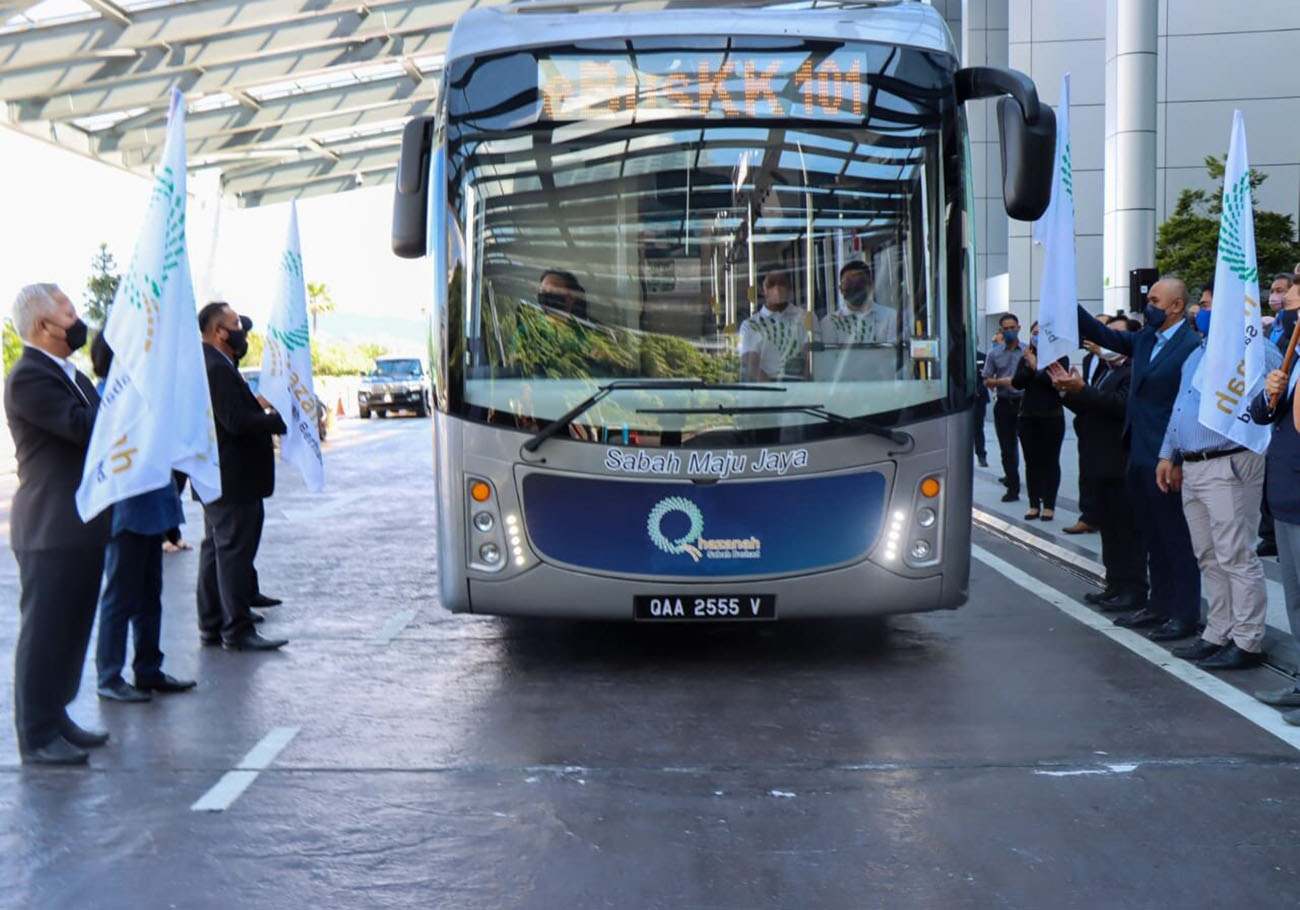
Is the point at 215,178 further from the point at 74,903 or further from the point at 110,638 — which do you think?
the point at 74,903

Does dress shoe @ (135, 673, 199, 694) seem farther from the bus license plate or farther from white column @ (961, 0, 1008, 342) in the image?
white column @ (961, 0, 1008, 342)

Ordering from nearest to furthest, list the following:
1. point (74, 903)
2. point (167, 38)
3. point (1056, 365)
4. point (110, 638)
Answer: point (74, 903), point (110, 638), point (1056, 365), point (167, 38)

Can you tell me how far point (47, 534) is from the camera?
6.20m

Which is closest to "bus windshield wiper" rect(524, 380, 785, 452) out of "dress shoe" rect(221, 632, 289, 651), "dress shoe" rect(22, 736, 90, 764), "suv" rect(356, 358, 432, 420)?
"dress shoe" rect(221, 632, 289, 651)

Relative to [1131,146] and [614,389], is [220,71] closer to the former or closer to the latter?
[1131,146]

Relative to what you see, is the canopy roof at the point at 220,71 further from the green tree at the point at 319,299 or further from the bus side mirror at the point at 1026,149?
the green tree at the point at 319,299

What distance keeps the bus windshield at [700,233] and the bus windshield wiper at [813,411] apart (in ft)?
0.04

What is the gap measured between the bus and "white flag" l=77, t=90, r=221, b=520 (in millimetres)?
1346

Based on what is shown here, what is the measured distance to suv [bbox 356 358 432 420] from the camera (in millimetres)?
45562

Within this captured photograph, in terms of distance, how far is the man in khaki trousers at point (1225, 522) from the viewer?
7738 mm

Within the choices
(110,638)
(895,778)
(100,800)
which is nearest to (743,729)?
(895,778)

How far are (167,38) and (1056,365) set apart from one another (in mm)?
23229


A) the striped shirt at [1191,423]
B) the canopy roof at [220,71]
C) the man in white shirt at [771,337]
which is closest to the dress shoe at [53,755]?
the man in white shirt at [771,337]

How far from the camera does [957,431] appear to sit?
7.81 meters
